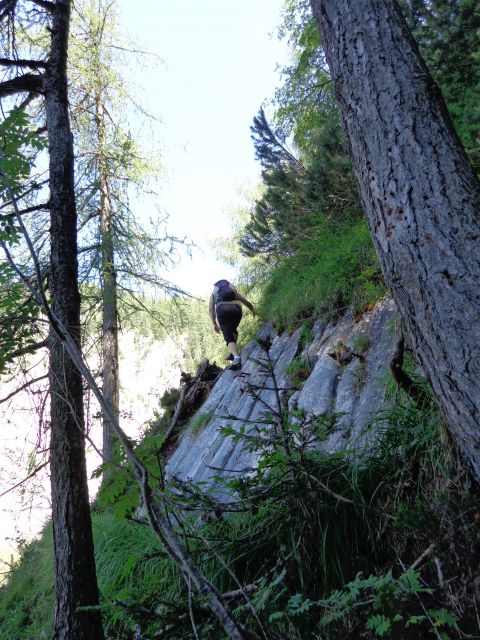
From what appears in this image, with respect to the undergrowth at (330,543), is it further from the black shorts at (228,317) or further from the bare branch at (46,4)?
the black shorts at (228,317)

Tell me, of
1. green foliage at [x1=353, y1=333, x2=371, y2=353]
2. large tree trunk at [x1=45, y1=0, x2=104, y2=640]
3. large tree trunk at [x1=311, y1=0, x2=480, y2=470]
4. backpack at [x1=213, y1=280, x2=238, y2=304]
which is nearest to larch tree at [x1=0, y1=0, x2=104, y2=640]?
large tree trunk at [x1=45, y1=0, x2=104, y2=640]

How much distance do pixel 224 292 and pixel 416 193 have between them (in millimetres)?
6849

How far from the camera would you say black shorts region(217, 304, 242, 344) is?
8.98 meters

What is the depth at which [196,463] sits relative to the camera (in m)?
6.98

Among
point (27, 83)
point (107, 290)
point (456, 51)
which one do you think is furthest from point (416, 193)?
point (107, 290)

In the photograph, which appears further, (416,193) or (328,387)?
(328,387)

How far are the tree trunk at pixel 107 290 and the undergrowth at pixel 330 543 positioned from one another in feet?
22.0

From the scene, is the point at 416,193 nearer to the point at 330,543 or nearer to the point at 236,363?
the point at 330,543

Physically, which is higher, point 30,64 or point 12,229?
point 30,64

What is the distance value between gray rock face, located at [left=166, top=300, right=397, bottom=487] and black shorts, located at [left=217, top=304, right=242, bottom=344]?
1.28 metres

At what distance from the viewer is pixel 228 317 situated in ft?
29.6

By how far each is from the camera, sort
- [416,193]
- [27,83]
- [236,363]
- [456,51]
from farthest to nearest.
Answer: [236,363]
[456,51]
[27,83]
[416,193]

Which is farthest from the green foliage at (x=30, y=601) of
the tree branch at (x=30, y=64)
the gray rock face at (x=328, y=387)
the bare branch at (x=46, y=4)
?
the bare branch at (x=46, y=4)

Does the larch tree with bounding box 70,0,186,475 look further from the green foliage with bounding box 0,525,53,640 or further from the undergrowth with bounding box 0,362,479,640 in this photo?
the undergrowth with bounding box 0,362,479,640
